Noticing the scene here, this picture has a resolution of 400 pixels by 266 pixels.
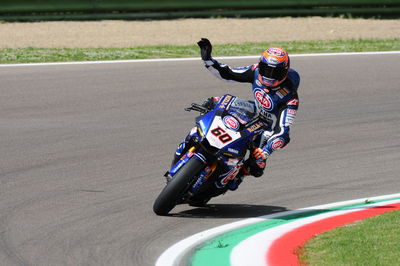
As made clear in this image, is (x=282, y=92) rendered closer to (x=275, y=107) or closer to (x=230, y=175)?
(x=275, y=107)

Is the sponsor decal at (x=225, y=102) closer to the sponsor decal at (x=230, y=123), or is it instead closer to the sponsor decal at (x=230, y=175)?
the sponsor decal at (x=230, y=123)

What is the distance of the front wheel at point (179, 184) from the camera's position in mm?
8070

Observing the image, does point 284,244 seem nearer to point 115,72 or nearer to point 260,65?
point 260,65

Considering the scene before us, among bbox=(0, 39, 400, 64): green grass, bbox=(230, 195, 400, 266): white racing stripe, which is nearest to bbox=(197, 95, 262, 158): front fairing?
bbox=(230, 195, 400, 266): white racing stripe

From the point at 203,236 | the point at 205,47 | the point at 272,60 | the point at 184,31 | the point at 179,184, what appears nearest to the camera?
the point at 203,236

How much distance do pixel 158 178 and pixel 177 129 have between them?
96.1 inches

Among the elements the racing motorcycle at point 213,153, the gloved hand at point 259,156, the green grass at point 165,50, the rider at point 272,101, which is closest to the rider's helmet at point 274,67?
the rider at point 272,101

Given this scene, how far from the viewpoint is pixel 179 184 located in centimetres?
806

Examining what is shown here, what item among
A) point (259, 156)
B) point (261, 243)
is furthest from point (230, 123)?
point (261, 243)

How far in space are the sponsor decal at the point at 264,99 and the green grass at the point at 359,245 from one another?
1.48 m

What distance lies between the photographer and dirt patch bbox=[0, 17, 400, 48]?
19.4m

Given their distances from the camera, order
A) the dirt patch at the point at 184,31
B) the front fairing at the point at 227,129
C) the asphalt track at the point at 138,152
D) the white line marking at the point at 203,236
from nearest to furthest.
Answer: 1. the white line marking at the point at 203,236
2. the asphalt track at the point at 138,152
3. the front fairing at the point at 227,129
4. the dirt patch at the point at 184,31

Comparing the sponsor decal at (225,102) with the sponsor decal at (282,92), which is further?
the sponsor decal at (282,92)

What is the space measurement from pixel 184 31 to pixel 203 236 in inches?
534
